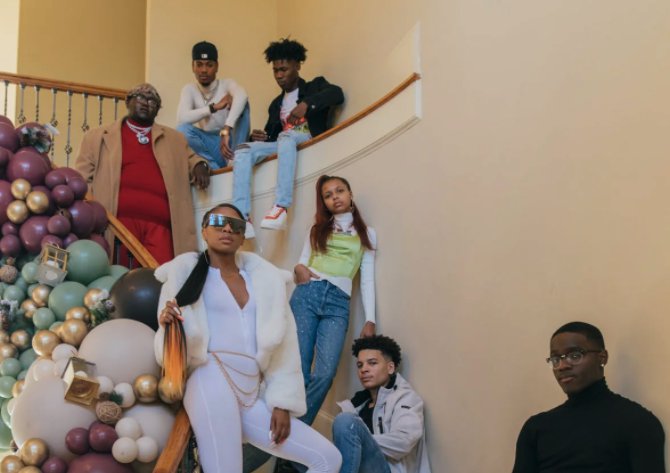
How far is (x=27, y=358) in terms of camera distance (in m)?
3.66

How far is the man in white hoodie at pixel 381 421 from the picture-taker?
355 cm

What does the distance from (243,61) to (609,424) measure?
6124 millimetres

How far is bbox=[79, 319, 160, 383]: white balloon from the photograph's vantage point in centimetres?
304

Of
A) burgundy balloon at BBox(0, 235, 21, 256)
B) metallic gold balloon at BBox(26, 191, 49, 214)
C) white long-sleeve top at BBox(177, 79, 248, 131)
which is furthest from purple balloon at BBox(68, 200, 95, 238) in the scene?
white long-sleeve top at BBox(177, 79, 248, 131)

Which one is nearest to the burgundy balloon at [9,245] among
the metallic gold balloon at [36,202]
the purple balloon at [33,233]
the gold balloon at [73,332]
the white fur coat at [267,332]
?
the purple balloon at [33,233]

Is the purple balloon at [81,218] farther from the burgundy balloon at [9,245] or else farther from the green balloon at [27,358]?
the green balloon at [27,358]

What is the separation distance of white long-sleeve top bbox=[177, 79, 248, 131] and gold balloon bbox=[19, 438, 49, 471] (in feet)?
11.9

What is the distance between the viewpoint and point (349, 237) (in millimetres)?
4566

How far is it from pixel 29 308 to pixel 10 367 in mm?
300

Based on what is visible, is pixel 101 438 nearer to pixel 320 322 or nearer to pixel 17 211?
pixel 17 211

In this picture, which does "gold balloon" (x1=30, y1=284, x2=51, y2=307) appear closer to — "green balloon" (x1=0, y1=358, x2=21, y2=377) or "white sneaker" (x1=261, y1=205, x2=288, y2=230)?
"green balloon" (x1=0, y1=358, x2=21, y2=377)

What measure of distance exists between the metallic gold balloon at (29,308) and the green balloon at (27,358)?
159mm

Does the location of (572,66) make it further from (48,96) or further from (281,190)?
(48,96)

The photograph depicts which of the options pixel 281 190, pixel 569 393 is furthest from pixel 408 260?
pixel 569 393
